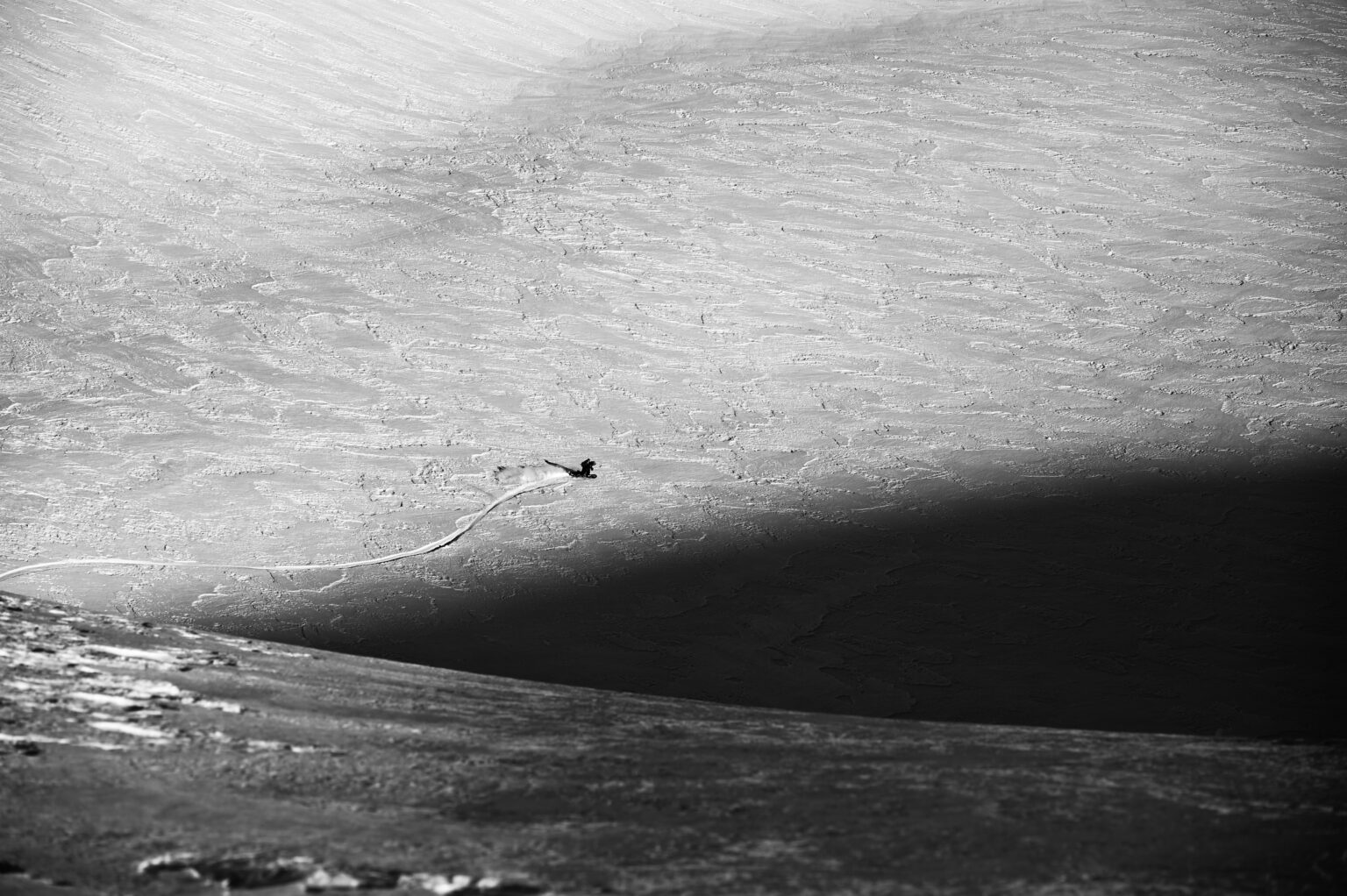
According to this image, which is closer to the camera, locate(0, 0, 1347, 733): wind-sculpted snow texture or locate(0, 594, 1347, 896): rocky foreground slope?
locate(0, 594, 1347, 896): rocky foreground slope

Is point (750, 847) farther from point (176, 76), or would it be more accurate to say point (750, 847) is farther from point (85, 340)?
point (176, 76)

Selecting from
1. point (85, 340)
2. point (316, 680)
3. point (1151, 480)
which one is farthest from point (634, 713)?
point (85, 340)

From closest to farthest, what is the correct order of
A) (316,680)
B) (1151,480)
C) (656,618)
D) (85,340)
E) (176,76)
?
1. (316,680)
2. (656,618)
3. (1151,480)
4. (85,340)
5. (176,76)

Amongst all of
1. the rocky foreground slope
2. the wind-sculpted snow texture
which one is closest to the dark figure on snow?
the wind-sculpted snow texture

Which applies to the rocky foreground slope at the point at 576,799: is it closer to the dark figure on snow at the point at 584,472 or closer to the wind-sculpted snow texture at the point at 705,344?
the wind-sculpted snow texture at the point at 705,344

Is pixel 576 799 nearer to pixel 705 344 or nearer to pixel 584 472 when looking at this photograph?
pixel 584 472

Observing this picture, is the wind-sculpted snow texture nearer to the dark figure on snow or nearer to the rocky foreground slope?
the dark figure on snow

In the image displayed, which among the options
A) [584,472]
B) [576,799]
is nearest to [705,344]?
[584,472]

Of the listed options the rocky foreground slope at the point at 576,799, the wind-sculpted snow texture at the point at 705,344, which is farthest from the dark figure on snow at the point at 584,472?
the rocky foreground slope at the point at 576,799
